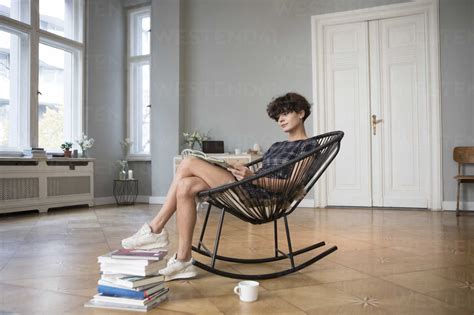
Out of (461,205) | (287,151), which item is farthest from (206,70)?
(287,151)

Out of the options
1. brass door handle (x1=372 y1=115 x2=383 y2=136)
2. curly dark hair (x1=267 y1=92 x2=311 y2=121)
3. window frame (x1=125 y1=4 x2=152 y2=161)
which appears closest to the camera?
curly dark hair (x1=267 y1=92 x2=311 y2=121)

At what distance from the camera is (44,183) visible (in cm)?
503

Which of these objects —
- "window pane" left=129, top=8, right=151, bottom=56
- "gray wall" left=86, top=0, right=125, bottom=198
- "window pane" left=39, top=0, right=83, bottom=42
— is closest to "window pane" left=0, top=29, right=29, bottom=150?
"window pane" left=39, top=0, right=83, bottom=42

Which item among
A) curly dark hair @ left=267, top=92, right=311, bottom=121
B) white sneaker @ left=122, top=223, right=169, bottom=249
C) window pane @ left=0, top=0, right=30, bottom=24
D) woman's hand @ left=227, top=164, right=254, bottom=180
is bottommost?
white sneaker @ left=122, top=223, right=169, bottom=249

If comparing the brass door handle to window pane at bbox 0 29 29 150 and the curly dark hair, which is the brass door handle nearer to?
the curly dark hair

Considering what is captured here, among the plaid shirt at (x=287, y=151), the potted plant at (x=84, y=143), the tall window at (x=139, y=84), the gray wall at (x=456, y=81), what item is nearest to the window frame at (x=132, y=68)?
the tall window at (x=139, y=84)

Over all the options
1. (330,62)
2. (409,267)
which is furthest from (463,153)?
(409,267)

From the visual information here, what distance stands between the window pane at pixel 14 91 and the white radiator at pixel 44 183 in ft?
1.32

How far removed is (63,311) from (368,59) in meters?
4.83

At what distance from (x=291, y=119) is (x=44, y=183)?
12.8 ft

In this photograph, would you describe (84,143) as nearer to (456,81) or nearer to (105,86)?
(105,86)

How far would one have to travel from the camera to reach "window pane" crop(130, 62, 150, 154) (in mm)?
6602

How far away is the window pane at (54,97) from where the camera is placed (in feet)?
17.9

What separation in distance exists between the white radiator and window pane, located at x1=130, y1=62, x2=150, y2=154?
1030mm
